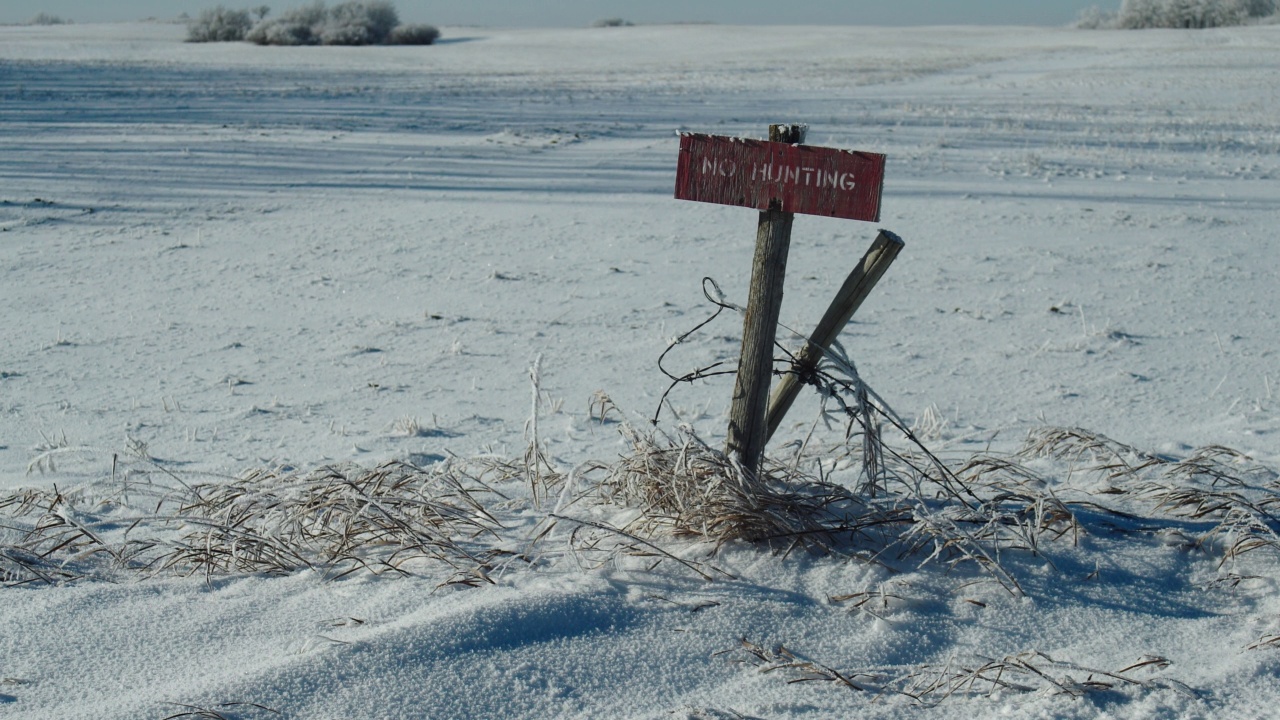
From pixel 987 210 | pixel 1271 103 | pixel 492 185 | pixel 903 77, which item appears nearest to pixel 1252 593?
pixel 987 210

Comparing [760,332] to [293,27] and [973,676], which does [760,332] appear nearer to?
[973,676]

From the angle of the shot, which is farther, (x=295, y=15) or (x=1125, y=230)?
(x=295, y=15)

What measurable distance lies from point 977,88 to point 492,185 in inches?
485

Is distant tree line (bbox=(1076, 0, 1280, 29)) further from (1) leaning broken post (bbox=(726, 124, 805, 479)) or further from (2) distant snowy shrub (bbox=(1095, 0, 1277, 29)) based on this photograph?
(1) leaning broken post (bbox=(726, 124, 805, 479))

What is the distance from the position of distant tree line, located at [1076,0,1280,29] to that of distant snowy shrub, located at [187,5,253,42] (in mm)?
39864

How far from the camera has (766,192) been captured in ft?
8.59

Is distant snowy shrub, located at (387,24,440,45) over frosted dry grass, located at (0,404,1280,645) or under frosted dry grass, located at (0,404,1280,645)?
over

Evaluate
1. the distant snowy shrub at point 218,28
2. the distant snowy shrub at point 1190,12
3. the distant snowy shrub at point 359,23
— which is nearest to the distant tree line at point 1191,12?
the distant snowy shrub at point 1190,12

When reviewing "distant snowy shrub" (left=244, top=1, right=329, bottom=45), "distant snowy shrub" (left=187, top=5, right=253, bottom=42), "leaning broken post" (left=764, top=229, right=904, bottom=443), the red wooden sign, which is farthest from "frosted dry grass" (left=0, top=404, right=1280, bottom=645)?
"distant snowy shrub" (left=187, top=5, right=253, bottom=42)

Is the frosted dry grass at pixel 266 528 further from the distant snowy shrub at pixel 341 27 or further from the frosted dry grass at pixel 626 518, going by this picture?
the distant snowy shrub at pixel 341 27

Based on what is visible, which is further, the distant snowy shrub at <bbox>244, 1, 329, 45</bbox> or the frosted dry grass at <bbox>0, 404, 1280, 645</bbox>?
the distant snowy shrub at <bbox>244, 1, 329, 45</bbox>

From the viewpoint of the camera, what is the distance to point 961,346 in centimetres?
523

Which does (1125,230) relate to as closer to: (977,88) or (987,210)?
(987,210)

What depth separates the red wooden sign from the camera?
253 centimetres
